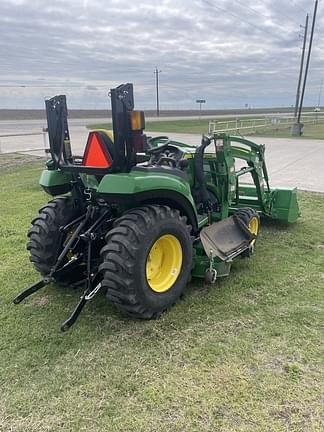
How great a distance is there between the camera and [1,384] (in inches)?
102

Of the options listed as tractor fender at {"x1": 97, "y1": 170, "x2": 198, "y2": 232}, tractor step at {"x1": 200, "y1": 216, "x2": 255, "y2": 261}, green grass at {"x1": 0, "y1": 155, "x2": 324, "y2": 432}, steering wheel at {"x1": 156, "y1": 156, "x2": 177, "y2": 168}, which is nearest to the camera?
green grass at {"x1": 0, "y1": 155, "x2": 324, "y2": 432}

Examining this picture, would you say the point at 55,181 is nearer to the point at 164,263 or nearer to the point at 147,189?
the point at 147,189

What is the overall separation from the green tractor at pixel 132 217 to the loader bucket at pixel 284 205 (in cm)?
146

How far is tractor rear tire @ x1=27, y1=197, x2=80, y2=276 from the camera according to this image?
141 inches

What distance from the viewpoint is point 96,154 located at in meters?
3.27

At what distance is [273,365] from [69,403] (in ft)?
4.53

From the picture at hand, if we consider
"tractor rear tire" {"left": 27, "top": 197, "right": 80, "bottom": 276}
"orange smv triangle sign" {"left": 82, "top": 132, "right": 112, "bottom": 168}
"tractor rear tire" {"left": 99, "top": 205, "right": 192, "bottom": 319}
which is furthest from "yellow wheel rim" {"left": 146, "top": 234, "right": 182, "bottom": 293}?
"tractor rear tire" {"left": 27, "top": 197, "right": 80, "bottom": 276}

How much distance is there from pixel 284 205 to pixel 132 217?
3301 millimetres

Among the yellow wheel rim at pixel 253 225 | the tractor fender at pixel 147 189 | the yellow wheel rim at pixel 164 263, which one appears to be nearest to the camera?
the tractor fender at pixel 147 189

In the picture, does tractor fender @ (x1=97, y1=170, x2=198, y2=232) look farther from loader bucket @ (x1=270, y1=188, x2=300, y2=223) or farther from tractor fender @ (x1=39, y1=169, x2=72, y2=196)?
loader bucket @ (x1=270, y1=188, x2=300, y2=223)

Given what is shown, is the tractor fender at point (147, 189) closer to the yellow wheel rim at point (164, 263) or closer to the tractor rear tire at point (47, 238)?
the yellow wheel rim at point (164, 263)

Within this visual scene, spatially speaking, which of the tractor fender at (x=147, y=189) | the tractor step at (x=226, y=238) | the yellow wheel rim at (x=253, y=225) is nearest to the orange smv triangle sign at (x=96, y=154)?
the tractor fender at (x=147, y=189)

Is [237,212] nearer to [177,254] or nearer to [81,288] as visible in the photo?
[177,254]

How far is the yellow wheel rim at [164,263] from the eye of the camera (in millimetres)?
3359
